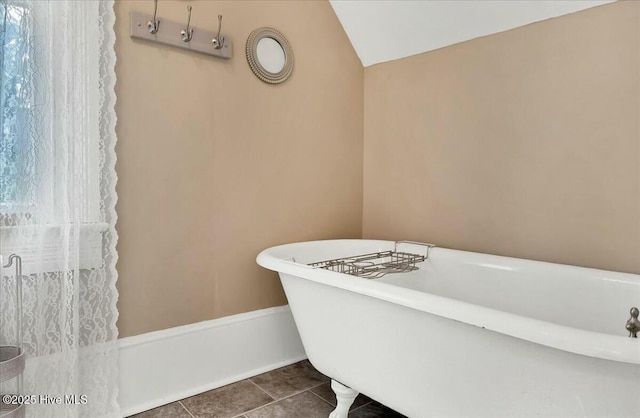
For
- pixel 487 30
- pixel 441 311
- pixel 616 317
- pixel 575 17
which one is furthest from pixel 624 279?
pixel 487 30

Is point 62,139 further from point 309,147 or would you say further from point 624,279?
point 624,279

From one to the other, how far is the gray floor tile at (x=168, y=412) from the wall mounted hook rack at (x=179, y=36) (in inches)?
60.7

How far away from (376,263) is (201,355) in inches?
36.9

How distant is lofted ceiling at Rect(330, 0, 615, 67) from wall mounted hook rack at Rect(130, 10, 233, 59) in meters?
0.85

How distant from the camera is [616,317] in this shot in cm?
145

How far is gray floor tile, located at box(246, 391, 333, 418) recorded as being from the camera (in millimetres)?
1728

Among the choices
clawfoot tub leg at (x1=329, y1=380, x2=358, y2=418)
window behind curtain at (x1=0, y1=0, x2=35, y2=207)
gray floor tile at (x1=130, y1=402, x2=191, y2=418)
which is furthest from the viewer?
gray floor tile at (x1=130, y1=402, x2=191, y2=418)

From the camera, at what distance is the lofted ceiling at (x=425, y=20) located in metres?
1.85

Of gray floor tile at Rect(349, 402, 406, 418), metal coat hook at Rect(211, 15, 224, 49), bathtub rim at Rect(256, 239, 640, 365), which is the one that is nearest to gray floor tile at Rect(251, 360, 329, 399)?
gray floor tile at Rect(349, 402, 406, 418)

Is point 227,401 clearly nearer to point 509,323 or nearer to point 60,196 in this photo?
point 60,196

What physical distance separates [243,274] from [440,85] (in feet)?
4.66

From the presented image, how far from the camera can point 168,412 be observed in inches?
68.8

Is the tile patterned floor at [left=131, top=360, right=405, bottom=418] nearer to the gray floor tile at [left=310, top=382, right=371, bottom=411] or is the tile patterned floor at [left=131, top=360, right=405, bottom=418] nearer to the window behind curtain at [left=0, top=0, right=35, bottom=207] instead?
the gray floor tile at [left=310, top=382, right=371, bottom=411]

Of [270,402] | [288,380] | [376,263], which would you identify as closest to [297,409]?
[270,402]
